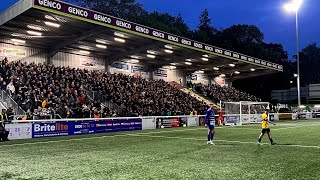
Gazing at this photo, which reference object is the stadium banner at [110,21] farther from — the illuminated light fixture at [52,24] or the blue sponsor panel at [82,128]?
the blue sponsor panel at [82,128]

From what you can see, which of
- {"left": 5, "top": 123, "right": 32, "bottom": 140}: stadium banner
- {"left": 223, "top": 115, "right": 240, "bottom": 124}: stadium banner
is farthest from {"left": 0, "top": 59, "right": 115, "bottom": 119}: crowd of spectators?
{"left": 223, "top": 115, "right": 240, "bottom": 124}: stadium banner

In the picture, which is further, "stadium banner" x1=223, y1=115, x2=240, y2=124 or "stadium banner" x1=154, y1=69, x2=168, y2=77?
"stadium banner" x1=154, y1=69, x2=168, y2=77

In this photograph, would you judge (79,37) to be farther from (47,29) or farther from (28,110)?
(28,110)

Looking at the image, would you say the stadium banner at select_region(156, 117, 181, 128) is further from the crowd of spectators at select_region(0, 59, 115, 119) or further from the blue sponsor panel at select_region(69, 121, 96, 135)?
the blue sponsor panel at select_region(69, 121, 96, 135)

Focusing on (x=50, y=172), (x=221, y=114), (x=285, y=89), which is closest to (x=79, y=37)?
(x=221, y=114)

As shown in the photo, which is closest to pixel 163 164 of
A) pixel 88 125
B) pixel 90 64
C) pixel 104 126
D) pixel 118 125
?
pixel 88 125

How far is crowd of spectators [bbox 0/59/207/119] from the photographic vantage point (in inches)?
989

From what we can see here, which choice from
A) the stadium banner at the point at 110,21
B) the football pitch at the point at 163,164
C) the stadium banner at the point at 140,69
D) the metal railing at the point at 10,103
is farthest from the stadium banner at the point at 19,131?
the stadium banner at the point at 140,69

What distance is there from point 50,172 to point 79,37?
23.6 meters

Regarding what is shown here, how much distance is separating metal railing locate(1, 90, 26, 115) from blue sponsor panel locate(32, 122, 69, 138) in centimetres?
292

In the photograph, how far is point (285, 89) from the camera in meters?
81.9

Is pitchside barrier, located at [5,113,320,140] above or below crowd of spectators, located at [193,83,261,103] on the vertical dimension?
below

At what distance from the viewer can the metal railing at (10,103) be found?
2397 centimetres

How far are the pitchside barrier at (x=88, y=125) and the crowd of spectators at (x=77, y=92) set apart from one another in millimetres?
1569
